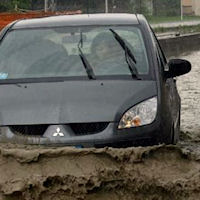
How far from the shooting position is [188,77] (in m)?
22.2

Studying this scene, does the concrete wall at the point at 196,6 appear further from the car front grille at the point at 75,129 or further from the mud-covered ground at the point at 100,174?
the mud-covered ground at the point at 100,174

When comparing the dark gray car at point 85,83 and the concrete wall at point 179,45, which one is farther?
the concrete wall at point 179,45

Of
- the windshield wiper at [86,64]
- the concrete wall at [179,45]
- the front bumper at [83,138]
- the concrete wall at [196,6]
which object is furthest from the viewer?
the concrete wall at [196,6]

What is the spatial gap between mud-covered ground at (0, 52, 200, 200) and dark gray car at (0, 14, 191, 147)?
3.15 feet

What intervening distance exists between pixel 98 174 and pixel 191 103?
1113 cm

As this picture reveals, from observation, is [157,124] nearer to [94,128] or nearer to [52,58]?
[94,128]

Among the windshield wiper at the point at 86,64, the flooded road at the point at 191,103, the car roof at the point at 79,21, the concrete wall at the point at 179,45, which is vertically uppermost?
the car roof at the point at 79,21

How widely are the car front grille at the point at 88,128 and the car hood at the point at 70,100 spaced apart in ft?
0.12

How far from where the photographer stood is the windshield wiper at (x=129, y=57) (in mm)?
6992

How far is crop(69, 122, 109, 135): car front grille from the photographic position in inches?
242

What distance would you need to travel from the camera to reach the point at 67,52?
7.32 meters

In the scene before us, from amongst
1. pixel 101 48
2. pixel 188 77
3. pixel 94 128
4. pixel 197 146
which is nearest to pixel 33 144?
pixel 94 128

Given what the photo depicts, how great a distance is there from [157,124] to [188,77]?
626 inches

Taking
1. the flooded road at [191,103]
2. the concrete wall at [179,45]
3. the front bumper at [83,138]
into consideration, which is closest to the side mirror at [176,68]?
the front bumper at [83,138]
